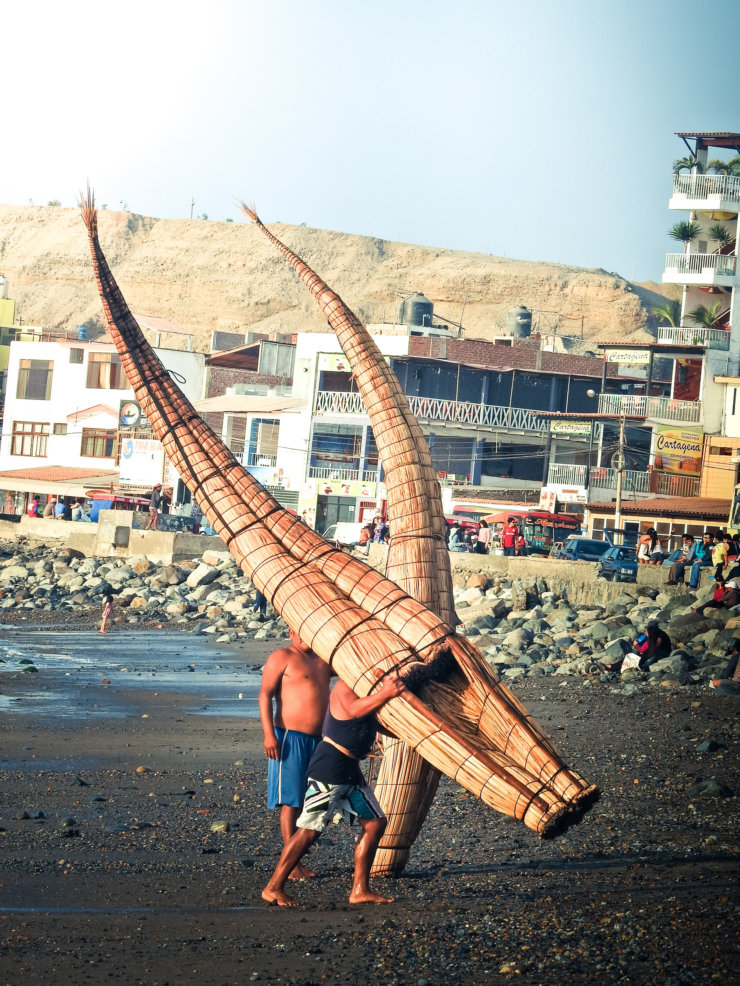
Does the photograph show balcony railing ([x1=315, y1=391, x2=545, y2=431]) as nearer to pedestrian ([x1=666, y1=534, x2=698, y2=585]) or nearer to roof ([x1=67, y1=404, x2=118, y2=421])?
roof ([x1=67, y1=404, x2=118, y2=421])

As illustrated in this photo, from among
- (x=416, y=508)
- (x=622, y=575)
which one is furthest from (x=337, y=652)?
(x=622, y=575)

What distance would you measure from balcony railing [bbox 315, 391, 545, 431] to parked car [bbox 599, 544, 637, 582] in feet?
49.9

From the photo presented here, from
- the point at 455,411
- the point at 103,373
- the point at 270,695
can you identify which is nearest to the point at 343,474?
the point at 455,411

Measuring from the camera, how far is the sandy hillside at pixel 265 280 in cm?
10994

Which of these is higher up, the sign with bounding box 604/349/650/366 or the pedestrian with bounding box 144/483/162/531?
the sign with bounding box 604/349/650/366

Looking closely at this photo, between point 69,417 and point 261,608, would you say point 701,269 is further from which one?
point 69,417

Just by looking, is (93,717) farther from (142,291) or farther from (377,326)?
(142,291)

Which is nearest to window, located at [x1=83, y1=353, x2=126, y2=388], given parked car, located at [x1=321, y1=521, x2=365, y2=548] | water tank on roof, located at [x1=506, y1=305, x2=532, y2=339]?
parked car, located at [x1=321, y1=521, x2=365, y2=548]

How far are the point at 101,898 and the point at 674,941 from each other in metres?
3.17

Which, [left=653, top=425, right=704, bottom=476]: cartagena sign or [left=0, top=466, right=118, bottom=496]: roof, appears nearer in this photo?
[left=653, top=425, right=704, bottom=476]: cartagena sign

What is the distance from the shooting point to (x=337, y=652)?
6.55 metres

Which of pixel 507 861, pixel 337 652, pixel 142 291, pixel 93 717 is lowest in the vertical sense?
pixel 93 717

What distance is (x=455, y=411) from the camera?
46.0 m

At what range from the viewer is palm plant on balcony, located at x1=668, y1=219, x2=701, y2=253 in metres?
46.1
